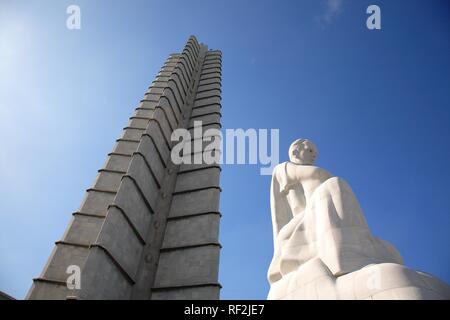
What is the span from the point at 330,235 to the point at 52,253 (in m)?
7.10

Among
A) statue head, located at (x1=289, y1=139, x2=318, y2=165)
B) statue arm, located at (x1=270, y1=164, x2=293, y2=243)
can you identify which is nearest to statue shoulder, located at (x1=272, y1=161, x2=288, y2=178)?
statue arm, located at (x1=270, y1=164, x2=293, y2=243)

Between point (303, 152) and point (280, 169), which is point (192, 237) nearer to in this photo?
point (280, 169)

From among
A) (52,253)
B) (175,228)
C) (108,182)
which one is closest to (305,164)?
(175,228)

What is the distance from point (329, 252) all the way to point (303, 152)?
236 centimetres

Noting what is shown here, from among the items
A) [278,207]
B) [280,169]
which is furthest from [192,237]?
[280,169]

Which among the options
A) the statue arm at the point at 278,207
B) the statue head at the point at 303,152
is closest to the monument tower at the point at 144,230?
the statue arm at the point at 278,207

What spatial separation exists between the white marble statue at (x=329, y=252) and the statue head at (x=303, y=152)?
0.02m

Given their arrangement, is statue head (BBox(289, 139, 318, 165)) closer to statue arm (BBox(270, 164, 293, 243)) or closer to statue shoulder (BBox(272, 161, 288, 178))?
statue shoulder (BBox(272, 161, 288, 178))

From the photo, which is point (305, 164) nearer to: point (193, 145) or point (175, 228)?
point (175, 228)

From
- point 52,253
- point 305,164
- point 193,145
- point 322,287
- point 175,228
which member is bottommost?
point 322,287

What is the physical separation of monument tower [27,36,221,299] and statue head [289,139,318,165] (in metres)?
4.34

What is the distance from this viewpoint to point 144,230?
998cm

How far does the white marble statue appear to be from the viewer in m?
3.09
